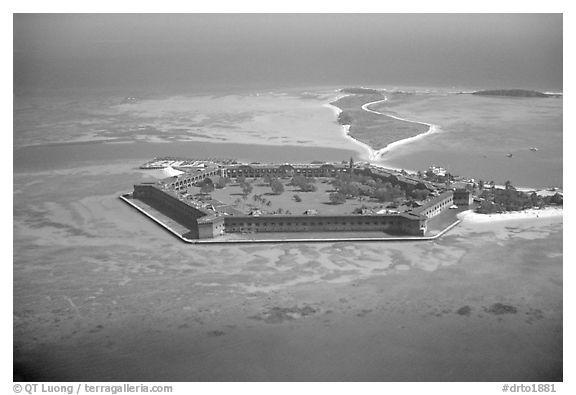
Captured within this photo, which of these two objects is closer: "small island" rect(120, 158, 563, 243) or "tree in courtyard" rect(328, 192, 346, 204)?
"small island" rect(120, 158, 563, 243)

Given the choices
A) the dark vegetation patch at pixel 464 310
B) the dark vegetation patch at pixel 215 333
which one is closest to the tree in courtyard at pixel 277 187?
the dark vegetation patch at pixel 464 310

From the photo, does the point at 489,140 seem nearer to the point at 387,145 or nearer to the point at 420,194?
the point at 387,145

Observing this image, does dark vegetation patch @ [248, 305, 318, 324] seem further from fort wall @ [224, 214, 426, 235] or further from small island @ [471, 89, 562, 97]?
small island @ [471, 89, 562, 97]

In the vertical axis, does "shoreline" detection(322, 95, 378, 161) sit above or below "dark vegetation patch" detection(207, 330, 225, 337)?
above

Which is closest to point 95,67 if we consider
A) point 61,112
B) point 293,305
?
point 61,112

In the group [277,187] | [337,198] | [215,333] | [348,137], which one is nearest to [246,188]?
[277,187]

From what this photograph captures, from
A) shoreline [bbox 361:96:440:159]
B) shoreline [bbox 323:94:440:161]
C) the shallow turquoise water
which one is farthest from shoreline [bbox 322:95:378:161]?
the shallow turquoise water

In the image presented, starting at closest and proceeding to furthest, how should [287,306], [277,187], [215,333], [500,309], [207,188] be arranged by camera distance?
[215,333]
[500,309]
[287,306]
[277,187]
[207,188]

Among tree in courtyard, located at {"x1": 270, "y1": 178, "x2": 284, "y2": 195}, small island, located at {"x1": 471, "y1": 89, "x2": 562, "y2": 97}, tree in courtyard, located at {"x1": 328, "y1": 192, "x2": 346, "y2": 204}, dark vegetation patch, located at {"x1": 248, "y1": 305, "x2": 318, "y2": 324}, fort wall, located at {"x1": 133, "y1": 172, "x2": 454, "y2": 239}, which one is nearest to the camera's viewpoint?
dark vegetation patch, located at {"x1": 248, "y1": 305, "x2": 318, "y2": 324}

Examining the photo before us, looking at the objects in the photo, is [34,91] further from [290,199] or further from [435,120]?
[290,199]
